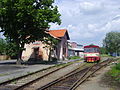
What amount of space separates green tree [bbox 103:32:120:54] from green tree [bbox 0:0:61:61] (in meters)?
68.0

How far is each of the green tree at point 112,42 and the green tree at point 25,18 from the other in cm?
6797

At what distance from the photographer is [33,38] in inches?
1061

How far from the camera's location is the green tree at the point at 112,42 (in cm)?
8962

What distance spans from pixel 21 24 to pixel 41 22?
3366 millimetres

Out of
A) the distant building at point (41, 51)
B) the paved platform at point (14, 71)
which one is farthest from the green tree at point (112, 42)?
the paved platform at point (14, 71)

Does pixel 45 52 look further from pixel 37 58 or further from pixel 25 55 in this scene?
pixel 25 55

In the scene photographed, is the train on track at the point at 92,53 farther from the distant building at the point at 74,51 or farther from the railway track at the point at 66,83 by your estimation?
the distant building at the point at 74,51

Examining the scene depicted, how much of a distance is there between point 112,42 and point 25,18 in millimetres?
74759

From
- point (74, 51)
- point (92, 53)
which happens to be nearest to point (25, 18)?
point (92, 53)

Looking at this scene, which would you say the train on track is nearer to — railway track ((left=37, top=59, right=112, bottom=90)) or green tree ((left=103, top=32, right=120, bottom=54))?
railway track ((left=37, top=59, right=112, bottom=90))

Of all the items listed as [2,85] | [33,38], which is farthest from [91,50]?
[2,85]

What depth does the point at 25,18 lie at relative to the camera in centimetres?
2372

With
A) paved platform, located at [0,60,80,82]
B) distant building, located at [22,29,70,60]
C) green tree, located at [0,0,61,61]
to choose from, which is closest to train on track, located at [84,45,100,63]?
green tree, located at [0,0,61,61]

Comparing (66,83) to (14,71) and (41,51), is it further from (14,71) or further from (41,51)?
(41,51)
